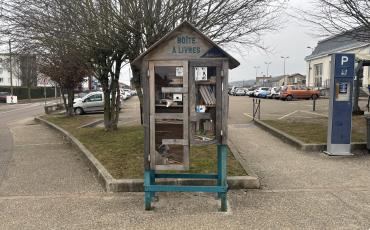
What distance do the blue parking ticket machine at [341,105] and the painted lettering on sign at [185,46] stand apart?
477 centimetres

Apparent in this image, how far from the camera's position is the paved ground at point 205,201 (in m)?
4.73

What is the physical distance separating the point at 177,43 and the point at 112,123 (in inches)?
327

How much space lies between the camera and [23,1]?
320 inches

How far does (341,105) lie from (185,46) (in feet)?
16.7

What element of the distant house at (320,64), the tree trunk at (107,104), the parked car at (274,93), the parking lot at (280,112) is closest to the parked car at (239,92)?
the distant house at (320,64)

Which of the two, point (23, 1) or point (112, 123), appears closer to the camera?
point (23, 1)

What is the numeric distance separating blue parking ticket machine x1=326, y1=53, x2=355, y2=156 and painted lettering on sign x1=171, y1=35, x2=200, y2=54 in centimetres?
477

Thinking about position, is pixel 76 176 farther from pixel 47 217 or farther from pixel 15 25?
pixel 15 25

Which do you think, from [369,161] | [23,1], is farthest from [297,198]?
[23,1]

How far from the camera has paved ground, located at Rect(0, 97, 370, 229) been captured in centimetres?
473

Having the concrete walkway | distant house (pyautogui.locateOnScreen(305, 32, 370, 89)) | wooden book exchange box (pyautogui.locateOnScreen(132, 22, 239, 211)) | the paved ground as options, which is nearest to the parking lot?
the concrete walkway

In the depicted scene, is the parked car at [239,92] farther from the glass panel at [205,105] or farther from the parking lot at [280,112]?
the glass panel at [205,105]

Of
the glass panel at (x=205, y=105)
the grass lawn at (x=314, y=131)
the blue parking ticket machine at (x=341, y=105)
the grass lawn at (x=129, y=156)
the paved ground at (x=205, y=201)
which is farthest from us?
the grass lawn at (x=314, y=131)

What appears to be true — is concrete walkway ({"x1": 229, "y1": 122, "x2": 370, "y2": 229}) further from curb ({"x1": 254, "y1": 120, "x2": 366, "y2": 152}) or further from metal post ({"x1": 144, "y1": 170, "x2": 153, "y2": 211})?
metal post ({"x1": 144, "y1": 170, "x2": 153, "y2": 211})
